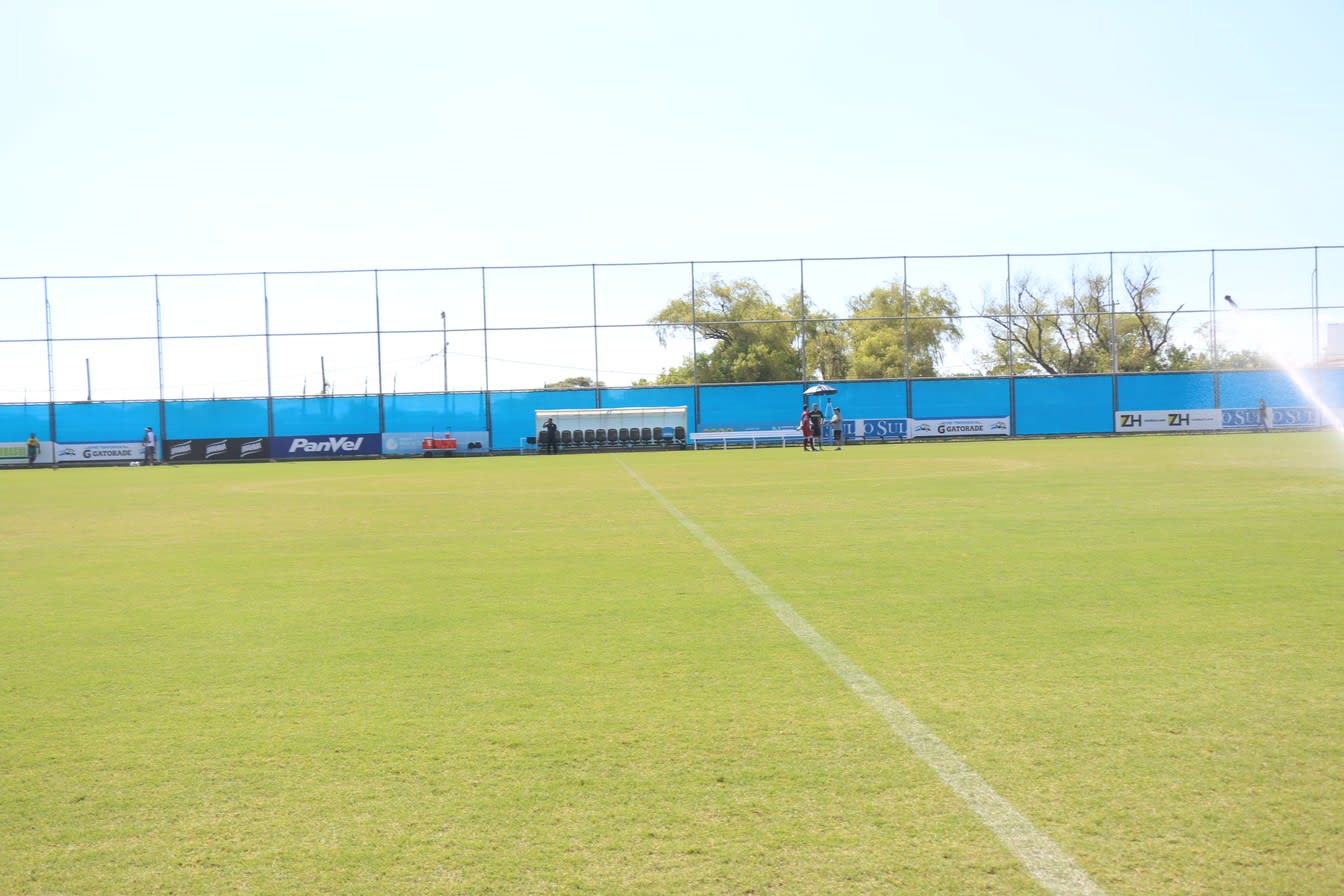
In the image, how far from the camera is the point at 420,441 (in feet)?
142

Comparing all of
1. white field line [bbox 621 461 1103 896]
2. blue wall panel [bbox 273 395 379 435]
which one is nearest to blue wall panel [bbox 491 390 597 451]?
blue wall panel [bbox 273 395 379 435]

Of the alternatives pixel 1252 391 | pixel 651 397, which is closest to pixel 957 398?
pixel 1252 391

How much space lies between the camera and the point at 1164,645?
5746mm

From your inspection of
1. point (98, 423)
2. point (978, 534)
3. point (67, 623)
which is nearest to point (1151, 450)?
point (978, 534)

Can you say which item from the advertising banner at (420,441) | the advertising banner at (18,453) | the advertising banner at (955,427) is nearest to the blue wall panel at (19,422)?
the advertising banner at (18,453)

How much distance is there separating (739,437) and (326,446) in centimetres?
1638

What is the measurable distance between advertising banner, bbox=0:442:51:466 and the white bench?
2483 centimetres

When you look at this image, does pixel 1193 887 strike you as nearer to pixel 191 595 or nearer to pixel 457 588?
pixel 457 588

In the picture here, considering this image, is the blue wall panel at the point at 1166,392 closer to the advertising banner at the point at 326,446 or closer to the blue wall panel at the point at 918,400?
the blue wall panel at the point at 918,400

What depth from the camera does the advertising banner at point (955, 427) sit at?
148 feet

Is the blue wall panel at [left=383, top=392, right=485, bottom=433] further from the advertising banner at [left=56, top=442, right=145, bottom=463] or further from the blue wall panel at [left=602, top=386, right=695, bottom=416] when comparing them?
the advertising banner at [left=56, top=442, right=145, bottom=463]

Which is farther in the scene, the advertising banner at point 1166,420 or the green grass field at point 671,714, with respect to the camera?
the advertising banner at point 1166,420

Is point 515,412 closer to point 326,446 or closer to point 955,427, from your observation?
point 326,446

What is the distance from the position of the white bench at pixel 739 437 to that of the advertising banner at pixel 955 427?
5372 millimetres
